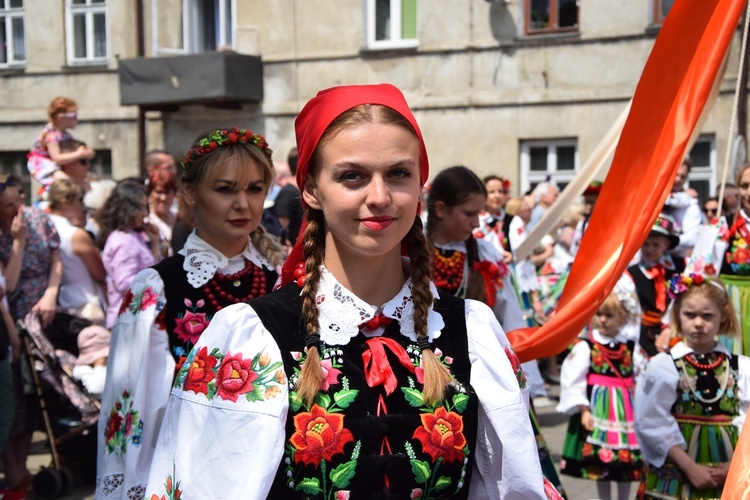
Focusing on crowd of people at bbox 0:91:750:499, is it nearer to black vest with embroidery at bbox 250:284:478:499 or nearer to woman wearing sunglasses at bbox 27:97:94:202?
black vest with embroidery at bbox 250:284:478:499

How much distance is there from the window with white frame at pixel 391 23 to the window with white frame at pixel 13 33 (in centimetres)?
661

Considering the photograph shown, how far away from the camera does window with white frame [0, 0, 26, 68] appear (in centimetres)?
1870

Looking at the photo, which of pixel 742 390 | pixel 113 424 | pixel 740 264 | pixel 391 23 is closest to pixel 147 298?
pixel 113 424

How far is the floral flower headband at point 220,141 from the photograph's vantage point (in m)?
3.92

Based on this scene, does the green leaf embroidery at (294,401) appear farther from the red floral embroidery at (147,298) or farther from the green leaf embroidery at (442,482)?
the red floral embroidery at (147,298)

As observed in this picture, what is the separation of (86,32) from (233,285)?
15870mm

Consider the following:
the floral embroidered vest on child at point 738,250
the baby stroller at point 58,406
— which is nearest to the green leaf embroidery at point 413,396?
the baby stroller at point 58,406

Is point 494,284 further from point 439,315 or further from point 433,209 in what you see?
point 439,315

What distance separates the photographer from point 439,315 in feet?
8.30

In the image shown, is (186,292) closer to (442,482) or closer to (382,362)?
(382,362)

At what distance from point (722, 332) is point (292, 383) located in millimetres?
3419

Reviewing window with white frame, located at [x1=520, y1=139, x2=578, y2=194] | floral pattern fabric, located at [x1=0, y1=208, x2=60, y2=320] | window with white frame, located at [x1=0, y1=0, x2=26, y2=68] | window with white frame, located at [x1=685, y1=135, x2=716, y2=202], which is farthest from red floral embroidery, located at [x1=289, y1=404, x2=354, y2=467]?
window with white frame, located at [x1=0, y1=0, x2=26, y2=68]

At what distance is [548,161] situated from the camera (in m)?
16.1

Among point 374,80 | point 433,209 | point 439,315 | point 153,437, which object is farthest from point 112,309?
point 374,80
